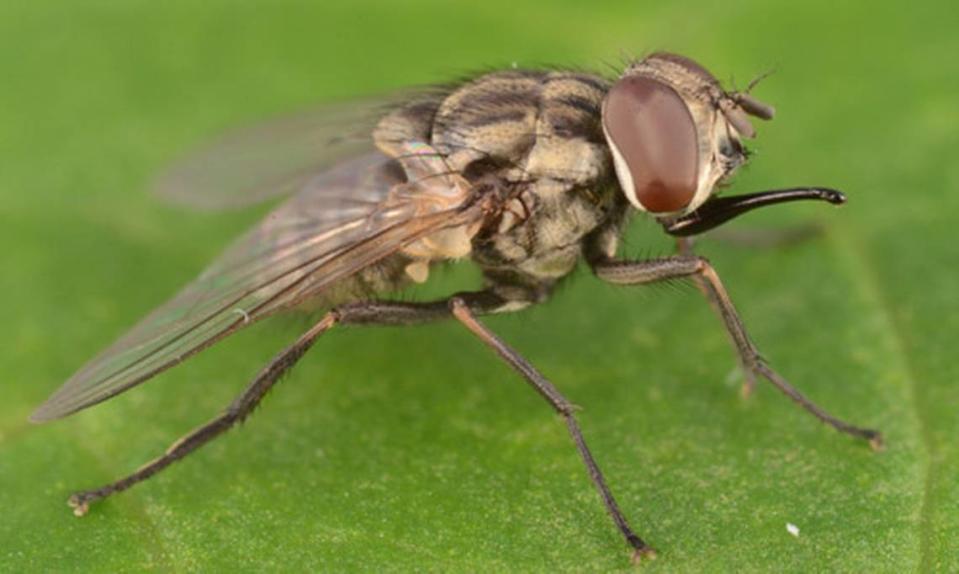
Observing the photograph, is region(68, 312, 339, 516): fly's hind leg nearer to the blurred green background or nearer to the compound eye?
the blurred green background

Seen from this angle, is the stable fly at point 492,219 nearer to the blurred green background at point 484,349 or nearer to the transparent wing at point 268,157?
the blurred green background at point 484,349

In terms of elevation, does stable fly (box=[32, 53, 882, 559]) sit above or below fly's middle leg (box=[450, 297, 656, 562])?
above

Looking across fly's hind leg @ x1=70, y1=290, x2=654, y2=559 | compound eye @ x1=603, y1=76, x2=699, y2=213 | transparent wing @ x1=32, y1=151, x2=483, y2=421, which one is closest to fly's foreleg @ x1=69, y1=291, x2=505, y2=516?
fly's hind leg @ x1=70, y1=290, x2=654, y2=559

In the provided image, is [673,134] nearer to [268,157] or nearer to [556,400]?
[556,400]

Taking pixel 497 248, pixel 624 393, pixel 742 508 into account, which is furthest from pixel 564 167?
pixel 742 508

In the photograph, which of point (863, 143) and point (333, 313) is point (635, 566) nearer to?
point (333, 313)

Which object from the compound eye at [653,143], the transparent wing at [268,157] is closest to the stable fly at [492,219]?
the compound eye at [653,143]
